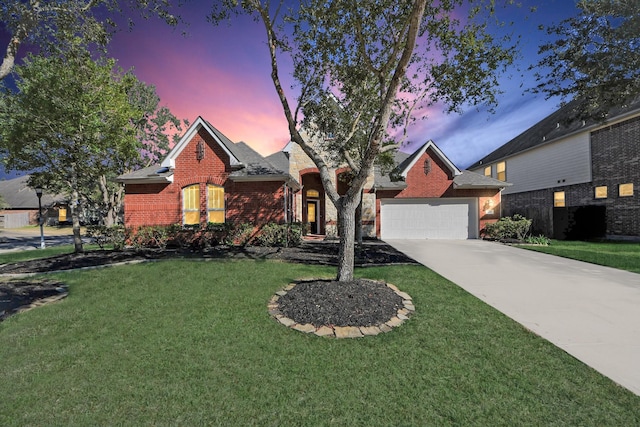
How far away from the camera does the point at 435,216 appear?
55.8ft

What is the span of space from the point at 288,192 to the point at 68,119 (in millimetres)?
9923

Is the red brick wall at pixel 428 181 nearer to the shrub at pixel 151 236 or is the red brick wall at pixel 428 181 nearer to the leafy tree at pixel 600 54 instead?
the leafy tree at pixel 600 54

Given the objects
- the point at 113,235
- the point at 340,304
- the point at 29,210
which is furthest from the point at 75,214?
the point at 29,210

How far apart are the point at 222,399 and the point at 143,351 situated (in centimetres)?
170

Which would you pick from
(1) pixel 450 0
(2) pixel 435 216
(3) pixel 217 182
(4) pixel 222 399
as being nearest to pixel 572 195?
(2) pixel 435 216

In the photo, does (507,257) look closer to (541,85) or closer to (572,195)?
(541,85)

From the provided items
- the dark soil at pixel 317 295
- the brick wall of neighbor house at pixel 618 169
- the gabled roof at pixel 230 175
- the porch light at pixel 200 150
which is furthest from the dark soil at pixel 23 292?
the brick wall of neighbor house at pixel 618 169

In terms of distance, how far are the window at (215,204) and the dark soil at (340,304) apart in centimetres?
902

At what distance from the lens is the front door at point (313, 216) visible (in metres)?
19.0

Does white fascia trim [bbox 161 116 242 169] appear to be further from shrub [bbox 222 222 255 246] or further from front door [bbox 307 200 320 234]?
front door [bbox 307 200 320 234]

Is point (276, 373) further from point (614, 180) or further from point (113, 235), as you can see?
point (614, 180)

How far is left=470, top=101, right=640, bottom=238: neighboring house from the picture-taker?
49.4 ft

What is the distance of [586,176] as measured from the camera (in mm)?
17359

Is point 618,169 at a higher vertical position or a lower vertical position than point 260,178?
higher
